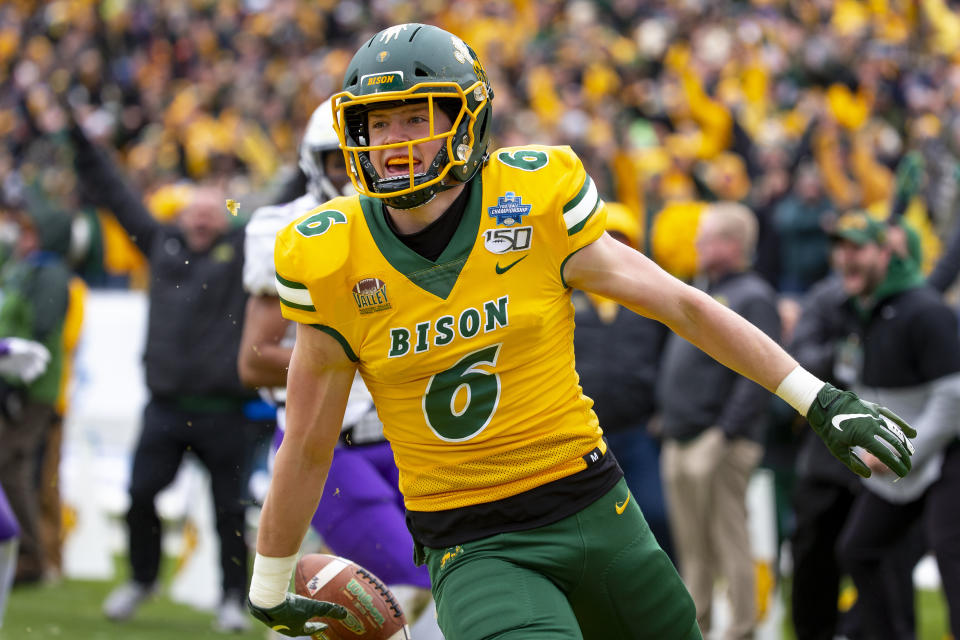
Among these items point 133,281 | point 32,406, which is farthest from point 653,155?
point 32,406

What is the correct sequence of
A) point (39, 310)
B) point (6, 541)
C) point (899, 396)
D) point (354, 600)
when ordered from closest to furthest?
point (354, 600), point (6, 541), point (899, 396), point (39, 310)

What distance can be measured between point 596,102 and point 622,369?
8725mm

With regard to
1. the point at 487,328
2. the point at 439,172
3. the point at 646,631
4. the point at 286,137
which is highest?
the point at 439,172

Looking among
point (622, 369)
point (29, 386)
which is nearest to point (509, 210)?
point (622, 369)

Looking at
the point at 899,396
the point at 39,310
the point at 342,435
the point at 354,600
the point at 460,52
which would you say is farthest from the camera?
the point at 39,310

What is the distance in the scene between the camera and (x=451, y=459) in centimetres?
308

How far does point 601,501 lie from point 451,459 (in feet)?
1.17

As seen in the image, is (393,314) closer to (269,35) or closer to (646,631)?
(646,631)

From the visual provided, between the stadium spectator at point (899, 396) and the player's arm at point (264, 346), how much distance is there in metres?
2.56

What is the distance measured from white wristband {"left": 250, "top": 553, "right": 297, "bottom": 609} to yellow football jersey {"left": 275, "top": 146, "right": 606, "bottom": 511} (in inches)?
16.1

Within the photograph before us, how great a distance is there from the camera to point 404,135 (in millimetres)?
3023

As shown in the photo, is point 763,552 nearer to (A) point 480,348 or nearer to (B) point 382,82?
(A) point 480,348

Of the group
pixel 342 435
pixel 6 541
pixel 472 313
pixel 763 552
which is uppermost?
pixel 472 313

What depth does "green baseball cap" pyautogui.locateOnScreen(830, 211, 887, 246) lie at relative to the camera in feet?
19.1
